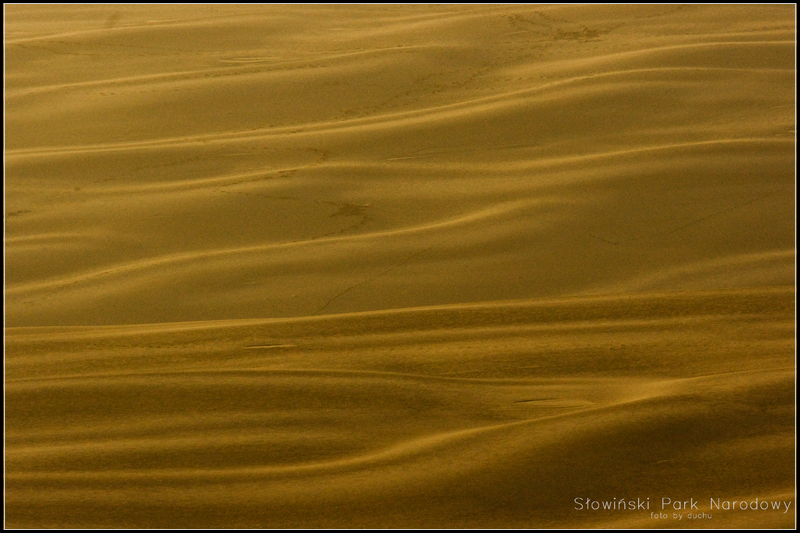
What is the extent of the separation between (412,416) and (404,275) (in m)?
0.83

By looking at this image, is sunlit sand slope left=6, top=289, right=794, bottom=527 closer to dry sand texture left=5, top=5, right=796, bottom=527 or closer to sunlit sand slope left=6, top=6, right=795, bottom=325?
dry sand texture left=5, top=5, right=796, bottom=527

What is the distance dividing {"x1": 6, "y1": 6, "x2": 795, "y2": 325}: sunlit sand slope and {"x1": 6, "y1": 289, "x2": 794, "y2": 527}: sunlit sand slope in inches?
8.4

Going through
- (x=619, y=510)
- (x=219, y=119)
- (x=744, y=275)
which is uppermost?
(x=219, y=119)

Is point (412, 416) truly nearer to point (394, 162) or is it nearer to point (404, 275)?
point (404, 275)

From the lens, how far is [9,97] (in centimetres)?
419

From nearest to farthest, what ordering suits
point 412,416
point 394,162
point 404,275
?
1. point 412,416
2. point 404,275
3. point 394,162

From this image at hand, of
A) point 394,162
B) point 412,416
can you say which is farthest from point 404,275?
point 394,162

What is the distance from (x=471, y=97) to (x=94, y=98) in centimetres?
209

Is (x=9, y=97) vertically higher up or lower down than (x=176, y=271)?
higher up

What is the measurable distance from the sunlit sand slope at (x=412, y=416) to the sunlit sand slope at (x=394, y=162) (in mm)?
213

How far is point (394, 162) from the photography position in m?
3.33

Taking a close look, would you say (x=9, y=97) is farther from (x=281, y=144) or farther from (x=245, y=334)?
(x=245, y=334)

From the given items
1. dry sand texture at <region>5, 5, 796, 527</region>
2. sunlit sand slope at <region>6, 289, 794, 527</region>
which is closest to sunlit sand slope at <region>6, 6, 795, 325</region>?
dry sand texture at <region>5, 5, 796, 527</region>

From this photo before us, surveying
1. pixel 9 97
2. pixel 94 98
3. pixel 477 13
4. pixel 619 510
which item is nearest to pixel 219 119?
pixel 94 98
